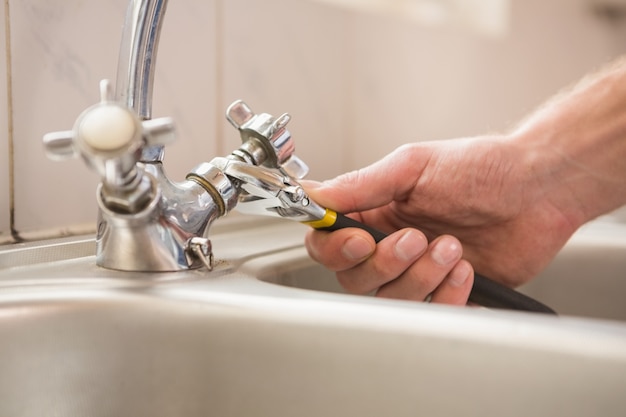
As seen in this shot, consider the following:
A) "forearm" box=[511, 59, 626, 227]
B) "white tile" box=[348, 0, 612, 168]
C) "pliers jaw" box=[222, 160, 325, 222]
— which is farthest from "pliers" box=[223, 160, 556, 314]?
"white tile" box=[348, 0, 612, 168]

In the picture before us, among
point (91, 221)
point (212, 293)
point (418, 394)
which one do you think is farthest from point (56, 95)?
point (418, 394)

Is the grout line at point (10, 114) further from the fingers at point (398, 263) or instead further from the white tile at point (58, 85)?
the fingers at point (398, 263)

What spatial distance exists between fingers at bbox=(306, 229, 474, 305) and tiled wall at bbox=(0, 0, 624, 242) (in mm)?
182

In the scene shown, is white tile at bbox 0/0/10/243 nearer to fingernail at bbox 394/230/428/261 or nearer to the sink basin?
the sink basin

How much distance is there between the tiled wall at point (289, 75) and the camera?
46cm

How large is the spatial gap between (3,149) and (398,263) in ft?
0.90

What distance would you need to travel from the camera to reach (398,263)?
462 mm

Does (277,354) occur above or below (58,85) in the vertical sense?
below

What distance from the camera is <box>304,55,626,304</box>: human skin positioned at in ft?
1.60

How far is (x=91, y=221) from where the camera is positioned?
509 millimetres

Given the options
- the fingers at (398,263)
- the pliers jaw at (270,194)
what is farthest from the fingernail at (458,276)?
the pliers jaw at (270,194)

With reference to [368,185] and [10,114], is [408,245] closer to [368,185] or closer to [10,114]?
[368,185]

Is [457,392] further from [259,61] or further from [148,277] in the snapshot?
[259,61]

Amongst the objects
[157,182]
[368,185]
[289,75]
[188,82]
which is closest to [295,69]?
[289,75]
